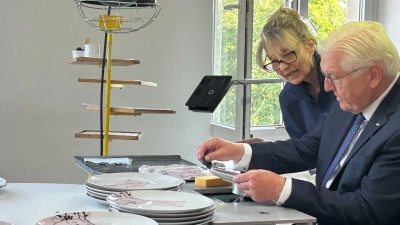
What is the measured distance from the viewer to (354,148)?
5.53 feet

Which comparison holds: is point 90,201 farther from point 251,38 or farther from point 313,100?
point 251,38

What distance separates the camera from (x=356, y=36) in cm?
166

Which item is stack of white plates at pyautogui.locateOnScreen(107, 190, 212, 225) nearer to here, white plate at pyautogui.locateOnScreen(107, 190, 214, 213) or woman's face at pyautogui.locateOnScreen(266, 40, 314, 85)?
white plate at pyautogui.locateOnScreen(107, 190, 214, 213)

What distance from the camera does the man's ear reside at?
1661 millimetres

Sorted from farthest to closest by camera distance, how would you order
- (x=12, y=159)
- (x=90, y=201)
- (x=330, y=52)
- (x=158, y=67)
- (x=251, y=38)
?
(x=158, y=67), (x=12, y=159), (x=251, y=38), (x=330, y=52), (x=90, y=201)

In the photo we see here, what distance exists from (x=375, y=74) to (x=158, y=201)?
768 millimetres

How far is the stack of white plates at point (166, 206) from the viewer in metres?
1.28

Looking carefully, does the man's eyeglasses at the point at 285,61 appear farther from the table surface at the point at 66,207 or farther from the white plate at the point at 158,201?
the white plate at the point at 158,201

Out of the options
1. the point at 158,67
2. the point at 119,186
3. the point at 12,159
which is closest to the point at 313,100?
the point at 119,186

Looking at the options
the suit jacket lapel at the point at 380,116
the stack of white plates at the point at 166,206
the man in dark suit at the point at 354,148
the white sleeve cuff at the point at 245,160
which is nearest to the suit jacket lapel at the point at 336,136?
the man in dark suit at the point at 354,148

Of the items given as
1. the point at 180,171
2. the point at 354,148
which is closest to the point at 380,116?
the point at 354,148

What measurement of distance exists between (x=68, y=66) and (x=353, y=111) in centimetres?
308

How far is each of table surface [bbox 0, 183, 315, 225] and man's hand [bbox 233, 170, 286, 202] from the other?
27 millimetres

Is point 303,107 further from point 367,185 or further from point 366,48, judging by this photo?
point 367,185
